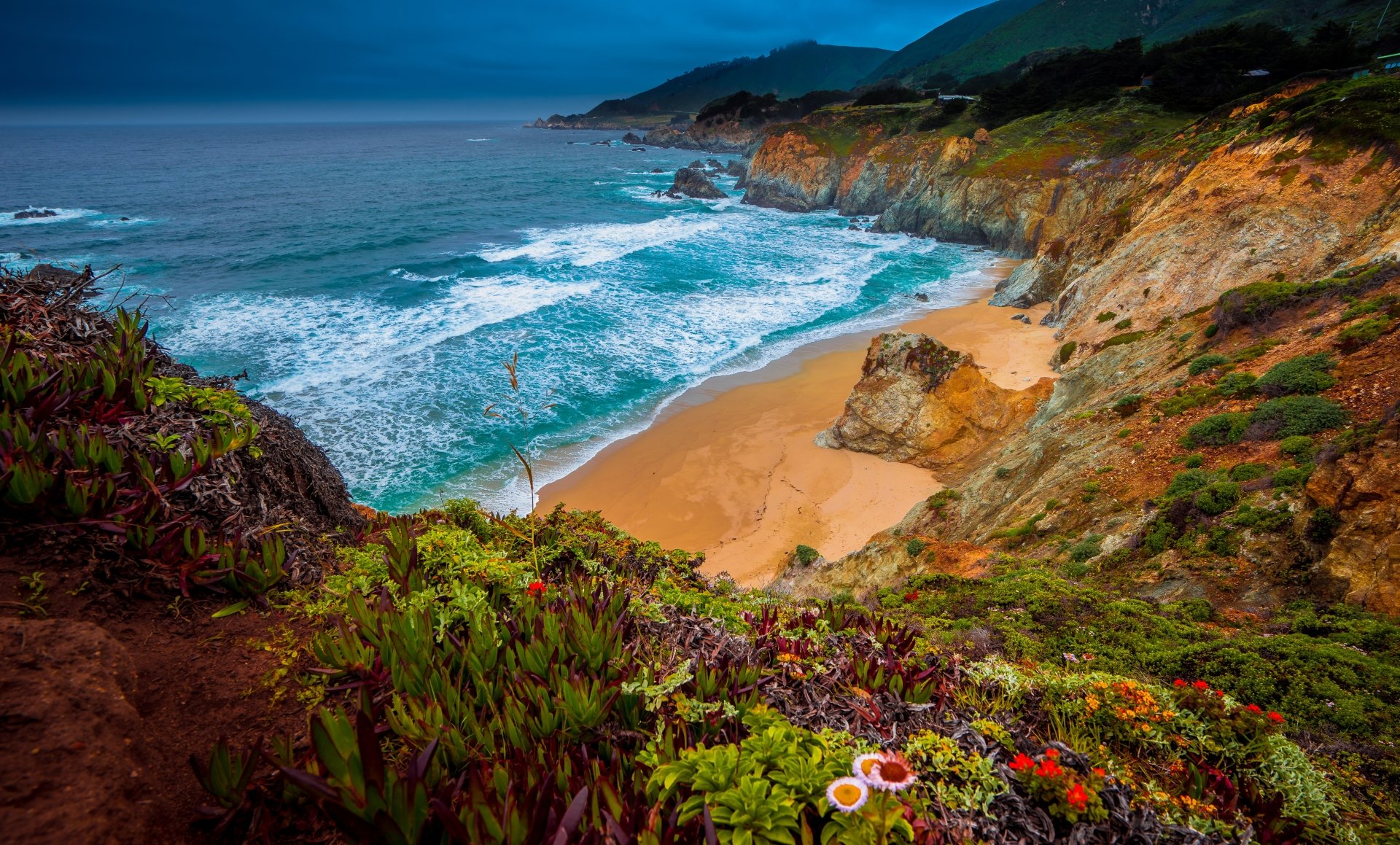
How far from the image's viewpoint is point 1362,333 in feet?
34.7

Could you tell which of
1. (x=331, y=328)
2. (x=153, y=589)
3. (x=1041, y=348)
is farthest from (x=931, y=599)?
(x=331, y=328)

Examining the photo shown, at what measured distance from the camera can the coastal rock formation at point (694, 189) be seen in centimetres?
6806

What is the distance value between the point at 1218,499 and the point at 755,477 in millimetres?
10772

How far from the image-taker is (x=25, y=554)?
138 inches

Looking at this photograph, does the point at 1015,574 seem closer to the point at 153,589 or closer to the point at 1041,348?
the point at 153,589

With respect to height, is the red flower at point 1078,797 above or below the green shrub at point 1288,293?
below

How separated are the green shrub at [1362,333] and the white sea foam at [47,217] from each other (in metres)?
72.6

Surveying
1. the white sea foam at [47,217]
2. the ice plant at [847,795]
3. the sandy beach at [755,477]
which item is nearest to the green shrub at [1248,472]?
the sandy beach at [755,477]

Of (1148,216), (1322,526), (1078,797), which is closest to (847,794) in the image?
(1078,797)

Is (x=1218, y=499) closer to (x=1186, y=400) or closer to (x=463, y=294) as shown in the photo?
(x=1186, y=400)

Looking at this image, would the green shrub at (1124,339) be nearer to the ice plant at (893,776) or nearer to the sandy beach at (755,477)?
the sandy beach at (755,477)

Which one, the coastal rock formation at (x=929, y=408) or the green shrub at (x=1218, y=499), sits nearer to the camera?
the green shrub at (x=1218, y=499)

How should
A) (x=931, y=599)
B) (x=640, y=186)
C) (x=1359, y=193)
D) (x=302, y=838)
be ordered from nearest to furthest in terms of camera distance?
1. (x=302, y=838)
2. (x=931, y=599)
3. (x=1359, y=193)
4. (x=640, y=186)

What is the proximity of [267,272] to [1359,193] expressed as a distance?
47494 millimetres
